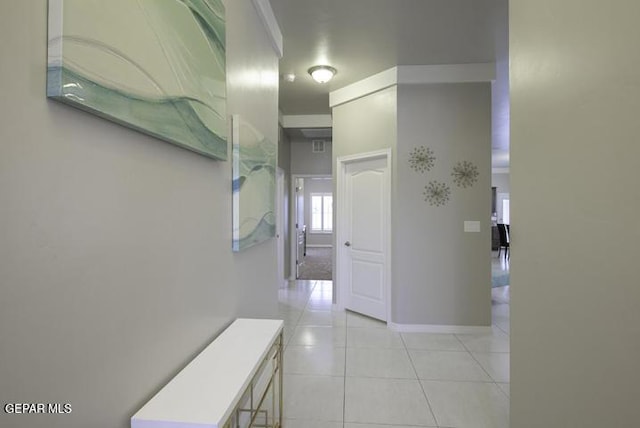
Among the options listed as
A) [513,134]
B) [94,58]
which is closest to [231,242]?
[94,58]

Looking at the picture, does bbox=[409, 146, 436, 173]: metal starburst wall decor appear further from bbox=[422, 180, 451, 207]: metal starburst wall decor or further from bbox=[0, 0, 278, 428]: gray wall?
bbox=[0, 0, 278, 428]: gray wall

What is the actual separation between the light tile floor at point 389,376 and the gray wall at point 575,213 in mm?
797

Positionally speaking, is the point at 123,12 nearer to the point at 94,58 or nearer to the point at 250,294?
the point at 94,58

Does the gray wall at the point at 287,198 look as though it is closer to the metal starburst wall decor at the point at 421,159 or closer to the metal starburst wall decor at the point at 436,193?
the metal starburst wall decor at the point at 421,159

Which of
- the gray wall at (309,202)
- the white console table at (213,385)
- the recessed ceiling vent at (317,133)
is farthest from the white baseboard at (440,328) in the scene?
the gray wall at (309,202)

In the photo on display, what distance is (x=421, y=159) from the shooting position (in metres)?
3.48

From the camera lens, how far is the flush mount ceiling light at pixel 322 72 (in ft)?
11.5

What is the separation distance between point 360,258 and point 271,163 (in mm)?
2115

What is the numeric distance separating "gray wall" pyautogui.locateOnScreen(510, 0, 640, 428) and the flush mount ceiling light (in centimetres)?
232

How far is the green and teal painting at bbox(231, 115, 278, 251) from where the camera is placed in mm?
1717

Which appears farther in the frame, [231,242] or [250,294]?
[250,294]

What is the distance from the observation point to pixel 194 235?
4.27 ft

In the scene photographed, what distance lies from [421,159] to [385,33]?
1.35m

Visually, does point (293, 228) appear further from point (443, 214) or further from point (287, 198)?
point (443, 214)
